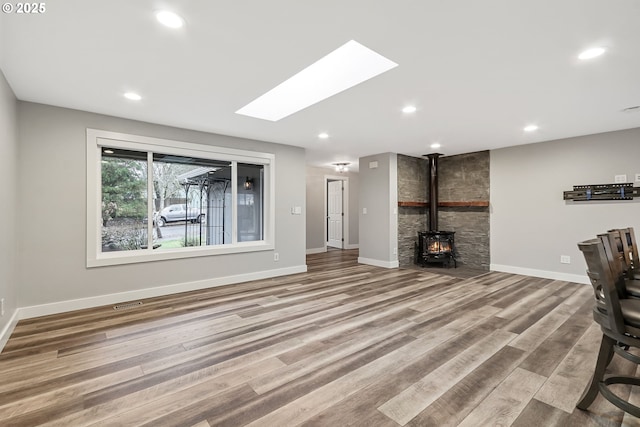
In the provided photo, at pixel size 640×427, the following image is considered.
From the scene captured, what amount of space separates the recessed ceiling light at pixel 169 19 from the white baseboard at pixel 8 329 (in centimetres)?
299

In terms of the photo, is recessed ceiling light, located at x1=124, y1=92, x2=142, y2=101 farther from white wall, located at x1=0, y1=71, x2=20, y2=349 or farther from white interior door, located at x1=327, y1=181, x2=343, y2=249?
white interior door, located at x1=327, y1=181, x2=343, y2=249

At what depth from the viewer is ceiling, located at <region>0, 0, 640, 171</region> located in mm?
1794

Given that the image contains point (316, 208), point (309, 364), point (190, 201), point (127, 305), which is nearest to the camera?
point (309, 364)

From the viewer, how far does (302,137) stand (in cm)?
479

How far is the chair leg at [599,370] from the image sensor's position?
1.61 meters

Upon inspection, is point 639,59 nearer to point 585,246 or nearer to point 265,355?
point 585,246

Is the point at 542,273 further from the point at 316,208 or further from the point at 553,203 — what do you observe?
the point at 316,208

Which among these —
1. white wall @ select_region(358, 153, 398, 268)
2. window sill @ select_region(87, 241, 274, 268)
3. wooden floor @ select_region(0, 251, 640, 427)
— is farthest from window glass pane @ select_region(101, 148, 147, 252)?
white wall @ select_region(358, 153, 398, 268)

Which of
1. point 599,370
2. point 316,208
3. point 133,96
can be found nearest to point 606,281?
point 599,370

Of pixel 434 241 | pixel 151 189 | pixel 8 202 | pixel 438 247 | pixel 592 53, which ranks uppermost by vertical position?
pixel 592 53

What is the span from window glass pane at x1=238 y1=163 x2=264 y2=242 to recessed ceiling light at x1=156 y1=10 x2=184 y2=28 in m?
3.10

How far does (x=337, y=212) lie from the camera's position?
30.1ft

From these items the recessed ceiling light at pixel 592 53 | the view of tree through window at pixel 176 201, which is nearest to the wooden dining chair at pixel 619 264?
the recessed ceiling light at pixel 592 53

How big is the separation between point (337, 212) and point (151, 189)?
19.4ft
